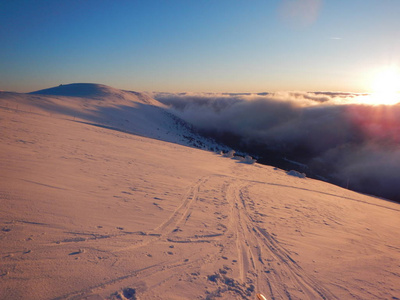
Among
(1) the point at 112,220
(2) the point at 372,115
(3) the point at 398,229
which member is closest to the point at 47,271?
(1) the point at 112,220

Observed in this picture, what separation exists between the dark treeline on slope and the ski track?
51.7 m

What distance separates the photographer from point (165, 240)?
14.5 ft

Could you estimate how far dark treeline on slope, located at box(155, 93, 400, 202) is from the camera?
204ft

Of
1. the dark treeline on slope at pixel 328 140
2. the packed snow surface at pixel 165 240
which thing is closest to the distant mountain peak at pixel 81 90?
the dark treeline on slope at pixel 328 140

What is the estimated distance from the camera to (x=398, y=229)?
7.43m

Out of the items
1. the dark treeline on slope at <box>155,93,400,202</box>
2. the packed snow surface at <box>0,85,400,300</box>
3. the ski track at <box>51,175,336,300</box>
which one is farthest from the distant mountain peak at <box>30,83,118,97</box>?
the ski track at <box>51,175,336,300</box>

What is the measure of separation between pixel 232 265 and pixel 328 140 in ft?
328

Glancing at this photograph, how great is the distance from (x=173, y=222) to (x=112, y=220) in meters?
1.35

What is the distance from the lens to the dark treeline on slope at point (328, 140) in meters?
62.1

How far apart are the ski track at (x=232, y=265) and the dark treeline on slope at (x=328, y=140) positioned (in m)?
51.7

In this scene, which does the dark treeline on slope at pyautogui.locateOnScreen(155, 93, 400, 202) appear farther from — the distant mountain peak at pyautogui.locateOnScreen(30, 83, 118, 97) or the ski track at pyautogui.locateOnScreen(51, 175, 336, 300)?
the ski track at pyautogui.locateOnScreen(51, 175, 336, 300)

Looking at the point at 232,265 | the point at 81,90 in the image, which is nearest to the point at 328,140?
the point at 81,90

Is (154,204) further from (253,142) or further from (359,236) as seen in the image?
(253,142)

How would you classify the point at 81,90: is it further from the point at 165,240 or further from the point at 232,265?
the point at 232,265
